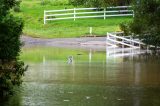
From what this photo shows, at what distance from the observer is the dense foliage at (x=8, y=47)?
16.1m

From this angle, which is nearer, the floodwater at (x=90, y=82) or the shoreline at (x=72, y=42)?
the floodwater at (x=90, y=82)

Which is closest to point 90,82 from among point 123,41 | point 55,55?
point 55,55

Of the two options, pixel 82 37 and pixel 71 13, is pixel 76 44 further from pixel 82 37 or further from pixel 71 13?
pixel 71 13

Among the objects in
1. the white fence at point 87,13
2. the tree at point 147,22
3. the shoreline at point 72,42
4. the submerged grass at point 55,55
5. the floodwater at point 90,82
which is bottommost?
the floodwater at point 90,82

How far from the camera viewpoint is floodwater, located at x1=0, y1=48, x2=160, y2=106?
17031 millimetres

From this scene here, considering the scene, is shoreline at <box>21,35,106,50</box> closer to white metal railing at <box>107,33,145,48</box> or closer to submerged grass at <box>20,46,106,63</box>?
white metal railing at <box>107,33,145,48</box>

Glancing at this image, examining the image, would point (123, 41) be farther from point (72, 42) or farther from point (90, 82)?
point (90, 82)

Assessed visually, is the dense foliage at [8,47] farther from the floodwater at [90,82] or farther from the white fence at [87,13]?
the white fence at [87,13]

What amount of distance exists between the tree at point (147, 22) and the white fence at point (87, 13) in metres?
17.2

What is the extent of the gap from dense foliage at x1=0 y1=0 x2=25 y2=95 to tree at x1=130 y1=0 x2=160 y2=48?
15355mm

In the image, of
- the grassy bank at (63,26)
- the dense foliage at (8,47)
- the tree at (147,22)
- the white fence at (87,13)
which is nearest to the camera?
the dense foliage at (8,47)

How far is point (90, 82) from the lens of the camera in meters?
21.8

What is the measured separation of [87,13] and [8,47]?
40.9 metres

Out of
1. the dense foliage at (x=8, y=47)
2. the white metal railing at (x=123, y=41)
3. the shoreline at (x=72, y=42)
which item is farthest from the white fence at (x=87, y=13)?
the dense foliage at (x=8, y=47)
